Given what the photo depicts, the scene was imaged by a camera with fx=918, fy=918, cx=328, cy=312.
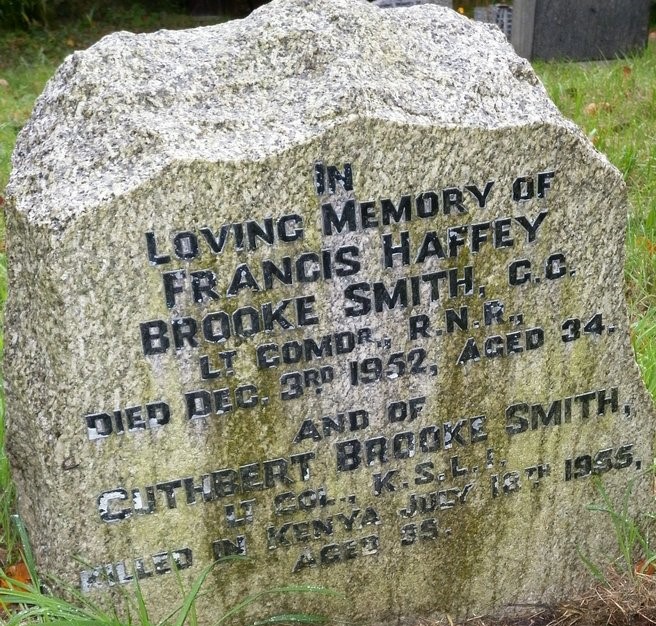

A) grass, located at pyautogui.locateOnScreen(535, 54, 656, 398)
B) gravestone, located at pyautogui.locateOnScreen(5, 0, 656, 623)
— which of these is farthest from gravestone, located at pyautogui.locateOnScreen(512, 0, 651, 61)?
gravestone, located at pyautogui.locateOnScreen(5, 0, 656, 623)

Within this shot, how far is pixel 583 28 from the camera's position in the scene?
627 cm

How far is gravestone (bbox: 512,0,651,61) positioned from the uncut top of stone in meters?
4.57

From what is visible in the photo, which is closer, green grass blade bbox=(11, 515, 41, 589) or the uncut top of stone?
the uncut top of stone

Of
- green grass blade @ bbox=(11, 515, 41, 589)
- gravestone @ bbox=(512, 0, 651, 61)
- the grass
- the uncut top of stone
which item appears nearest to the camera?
the uncut top of stone

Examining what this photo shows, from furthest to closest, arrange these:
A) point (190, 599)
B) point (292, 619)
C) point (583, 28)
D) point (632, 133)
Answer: point (583, 28), point (632, 133), point (292, 619), point (190, 599)

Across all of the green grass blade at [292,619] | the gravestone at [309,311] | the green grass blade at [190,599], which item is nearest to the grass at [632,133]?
the gravestone at [309,311]

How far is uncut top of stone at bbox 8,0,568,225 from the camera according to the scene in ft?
5.67

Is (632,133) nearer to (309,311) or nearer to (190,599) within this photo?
(309,311)

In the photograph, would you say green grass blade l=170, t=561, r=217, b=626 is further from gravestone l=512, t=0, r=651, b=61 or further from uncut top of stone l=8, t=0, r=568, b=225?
gravestone l=512, t=0, r=651, b=61

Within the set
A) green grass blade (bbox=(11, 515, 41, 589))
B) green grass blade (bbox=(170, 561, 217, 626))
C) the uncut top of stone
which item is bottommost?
green grass blade (bbox=(11, 515, 41, 589))

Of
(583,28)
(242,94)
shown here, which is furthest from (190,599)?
(583,28)

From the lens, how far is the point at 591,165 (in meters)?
1.96

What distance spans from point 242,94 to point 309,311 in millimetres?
459

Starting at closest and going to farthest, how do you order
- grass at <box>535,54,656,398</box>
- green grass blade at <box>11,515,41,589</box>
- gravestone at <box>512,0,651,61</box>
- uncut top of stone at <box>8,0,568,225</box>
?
uncut top of stone at <box>8,0,568,225</box>
green grass blade at <box>11,515,41,589</box>
grass at <box>535,54,656,398</box>
gravestone at <box>512,0,651,61</box>
